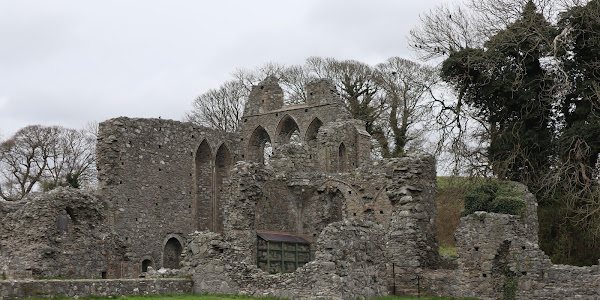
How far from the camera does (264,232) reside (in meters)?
24.9

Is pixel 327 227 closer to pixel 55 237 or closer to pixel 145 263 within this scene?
pixel 55 237

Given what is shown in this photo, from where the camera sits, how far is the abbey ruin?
59.9ft

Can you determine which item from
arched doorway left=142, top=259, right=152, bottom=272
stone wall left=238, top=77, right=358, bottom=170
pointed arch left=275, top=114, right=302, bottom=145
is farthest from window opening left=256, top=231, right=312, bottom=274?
pointed arch left=275, top=114, right=302, bottom=145

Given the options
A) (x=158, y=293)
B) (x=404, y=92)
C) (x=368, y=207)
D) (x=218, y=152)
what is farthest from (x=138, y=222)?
(x=404, y=92)

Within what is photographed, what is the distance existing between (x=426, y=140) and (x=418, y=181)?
13.8m

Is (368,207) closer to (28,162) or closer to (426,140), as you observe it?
(426,140)

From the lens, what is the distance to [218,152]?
35.6 meters

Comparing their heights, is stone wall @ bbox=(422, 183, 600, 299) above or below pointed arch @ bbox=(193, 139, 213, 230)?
below

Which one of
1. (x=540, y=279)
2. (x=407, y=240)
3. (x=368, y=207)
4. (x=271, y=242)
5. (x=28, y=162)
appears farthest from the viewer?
(x=28, y=162)

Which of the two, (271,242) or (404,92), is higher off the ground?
(404,92)

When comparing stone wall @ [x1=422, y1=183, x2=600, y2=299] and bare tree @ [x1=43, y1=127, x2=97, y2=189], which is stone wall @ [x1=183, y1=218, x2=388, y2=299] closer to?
stone wall @ [x1=422, y1=183, x2=600, y2=299]

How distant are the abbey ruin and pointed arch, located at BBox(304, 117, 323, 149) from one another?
3.10m

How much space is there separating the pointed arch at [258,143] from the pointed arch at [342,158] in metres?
4.92

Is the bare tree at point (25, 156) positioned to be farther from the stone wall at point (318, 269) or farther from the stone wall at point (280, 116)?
the stone wall at point (318, 269)
